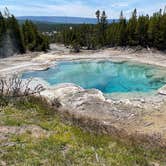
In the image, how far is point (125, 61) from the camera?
40.2 meters

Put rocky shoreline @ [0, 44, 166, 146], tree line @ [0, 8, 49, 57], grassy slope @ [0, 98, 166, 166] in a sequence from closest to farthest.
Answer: grassy slope @ [0, 98, 166, 166]
rocky shoreline @ [0, 44, 166, 146]
tree line @ [0, 8, 49, 57]

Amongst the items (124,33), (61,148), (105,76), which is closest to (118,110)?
(61,148)

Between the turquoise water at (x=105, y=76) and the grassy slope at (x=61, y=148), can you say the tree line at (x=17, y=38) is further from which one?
the grassy slope at (x=61, y=148)

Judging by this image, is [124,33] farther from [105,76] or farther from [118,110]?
[118,110]

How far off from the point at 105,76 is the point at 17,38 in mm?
19520

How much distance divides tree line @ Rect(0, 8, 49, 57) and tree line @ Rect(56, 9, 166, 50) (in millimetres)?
6360

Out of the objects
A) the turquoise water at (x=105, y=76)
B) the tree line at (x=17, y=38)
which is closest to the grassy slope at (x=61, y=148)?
the turquoise water at (x=105, y=76)

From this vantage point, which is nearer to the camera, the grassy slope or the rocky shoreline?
the grassy slope

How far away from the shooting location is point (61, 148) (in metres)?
7.57

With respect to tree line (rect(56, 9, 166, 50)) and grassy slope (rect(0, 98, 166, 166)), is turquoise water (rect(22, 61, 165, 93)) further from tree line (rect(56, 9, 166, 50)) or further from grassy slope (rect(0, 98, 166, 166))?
grassy slope (rect(0, 98, 166, 166))

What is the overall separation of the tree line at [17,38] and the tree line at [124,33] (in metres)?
6.36

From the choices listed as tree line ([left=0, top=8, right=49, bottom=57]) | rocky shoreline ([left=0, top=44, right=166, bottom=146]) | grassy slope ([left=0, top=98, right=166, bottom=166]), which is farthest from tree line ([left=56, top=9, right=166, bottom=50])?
grassy slope ([left=0, top=98, right=166, bottom=166])

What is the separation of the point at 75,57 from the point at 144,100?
77.2 feet

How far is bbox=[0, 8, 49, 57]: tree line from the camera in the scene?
4353 centimetres
